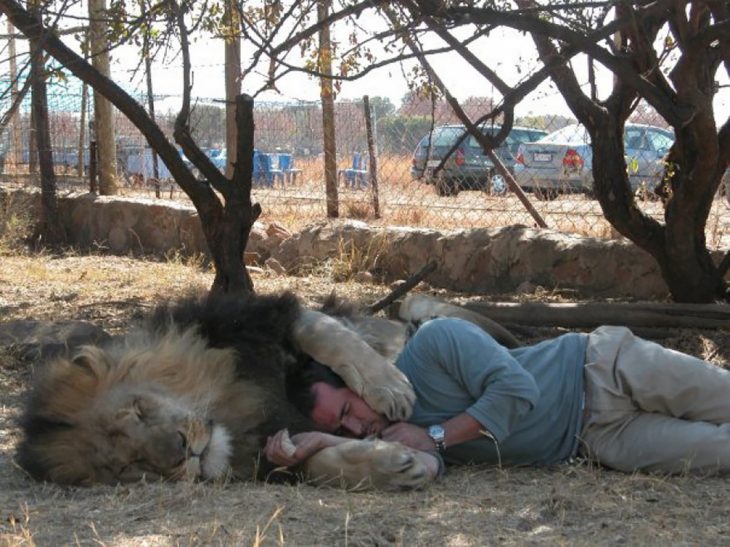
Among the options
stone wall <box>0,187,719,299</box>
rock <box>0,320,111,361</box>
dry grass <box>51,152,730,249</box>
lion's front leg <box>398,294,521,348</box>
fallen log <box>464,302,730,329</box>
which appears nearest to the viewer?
lion's front leg <box>398,294,521,348</box>

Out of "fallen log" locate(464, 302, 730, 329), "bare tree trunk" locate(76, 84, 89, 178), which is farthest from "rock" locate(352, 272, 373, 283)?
"bare tree trunk" locate(76, 84, 89, 178)

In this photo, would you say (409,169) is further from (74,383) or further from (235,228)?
(74,383)

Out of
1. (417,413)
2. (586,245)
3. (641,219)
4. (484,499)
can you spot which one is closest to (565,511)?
(484,499)

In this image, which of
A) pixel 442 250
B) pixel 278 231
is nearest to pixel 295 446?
pixel 442 250

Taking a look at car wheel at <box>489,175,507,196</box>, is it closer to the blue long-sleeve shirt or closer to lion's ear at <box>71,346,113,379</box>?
the blue long-sleeve shirt

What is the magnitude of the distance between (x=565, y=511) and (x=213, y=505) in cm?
94

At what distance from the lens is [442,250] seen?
777cm

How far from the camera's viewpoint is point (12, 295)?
765 centimetres

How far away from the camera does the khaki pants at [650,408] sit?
330 cm

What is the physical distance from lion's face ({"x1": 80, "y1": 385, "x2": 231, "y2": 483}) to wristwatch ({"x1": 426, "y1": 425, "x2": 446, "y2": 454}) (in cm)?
64

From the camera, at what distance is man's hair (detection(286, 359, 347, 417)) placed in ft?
10.8

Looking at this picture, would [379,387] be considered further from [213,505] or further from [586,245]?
[586,245]

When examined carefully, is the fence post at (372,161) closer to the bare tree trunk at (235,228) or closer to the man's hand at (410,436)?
the bare tree trunk at (235,228)

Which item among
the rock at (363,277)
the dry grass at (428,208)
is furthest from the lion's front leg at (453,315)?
the dry grass at (428,208)
